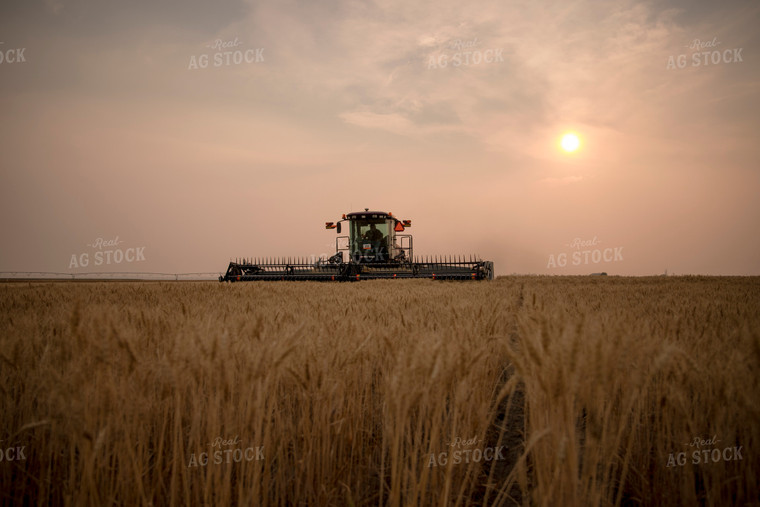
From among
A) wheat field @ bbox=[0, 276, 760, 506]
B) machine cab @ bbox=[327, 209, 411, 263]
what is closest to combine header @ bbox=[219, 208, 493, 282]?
machine cab @ bbox=[327, 209, 411, 263]

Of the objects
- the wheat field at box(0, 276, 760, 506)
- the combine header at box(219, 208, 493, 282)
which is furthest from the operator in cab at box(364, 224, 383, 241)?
the wheat field at box(0, 276, 760, 506)

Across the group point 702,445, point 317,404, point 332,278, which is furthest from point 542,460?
point 332,278

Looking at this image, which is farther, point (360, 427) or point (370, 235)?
point (370, 235)

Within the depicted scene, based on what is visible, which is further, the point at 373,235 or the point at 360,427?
the point at 373,235

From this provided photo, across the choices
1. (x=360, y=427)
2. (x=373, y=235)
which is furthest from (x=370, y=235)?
(x=360, y=427)

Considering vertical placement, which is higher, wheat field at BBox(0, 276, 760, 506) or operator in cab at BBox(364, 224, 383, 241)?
operator in cab at BBox(364, 224, 383, 241)

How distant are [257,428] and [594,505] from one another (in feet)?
3.70

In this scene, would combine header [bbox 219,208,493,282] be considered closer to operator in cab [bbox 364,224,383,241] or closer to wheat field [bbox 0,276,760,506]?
operator in cab [bbox 364,224,383,241]

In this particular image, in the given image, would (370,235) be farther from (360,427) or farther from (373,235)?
(360,427)

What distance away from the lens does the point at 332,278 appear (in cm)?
1377

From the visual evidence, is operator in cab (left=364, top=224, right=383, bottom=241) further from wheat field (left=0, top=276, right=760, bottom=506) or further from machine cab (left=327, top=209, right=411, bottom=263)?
wheat field (left=0, top=276, right=760, bottom=506)

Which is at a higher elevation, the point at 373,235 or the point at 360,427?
the point at 373,235

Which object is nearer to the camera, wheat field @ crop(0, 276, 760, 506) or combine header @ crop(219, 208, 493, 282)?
wheat field @ crop(0, 276, 760, 506)

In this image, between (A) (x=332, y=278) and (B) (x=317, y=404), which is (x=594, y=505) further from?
(A) (x=332, y=278)
